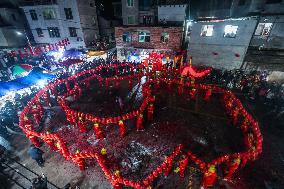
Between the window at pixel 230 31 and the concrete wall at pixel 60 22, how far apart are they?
83.4ft

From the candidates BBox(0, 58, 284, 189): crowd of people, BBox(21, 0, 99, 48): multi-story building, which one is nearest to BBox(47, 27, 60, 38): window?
BBox(21, 0, 99, 48): multi-story building

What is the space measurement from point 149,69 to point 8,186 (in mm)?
20862

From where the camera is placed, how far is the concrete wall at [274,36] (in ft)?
75.6

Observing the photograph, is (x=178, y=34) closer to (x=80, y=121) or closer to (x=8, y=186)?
(x=80, y=121)

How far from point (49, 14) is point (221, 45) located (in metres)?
31.7

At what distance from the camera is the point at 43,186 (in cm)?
969

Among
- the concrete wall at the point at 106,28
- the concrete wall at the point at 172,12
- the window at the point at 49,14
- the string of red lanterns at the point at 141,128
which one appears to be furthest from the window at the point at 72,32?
the concrete wall at the point at 172,12

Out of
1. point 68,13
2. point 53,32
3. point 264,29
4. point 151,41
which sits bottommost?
point 151,41

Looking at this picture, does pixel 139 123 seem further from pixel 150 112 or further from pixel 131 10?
pixel 131 10

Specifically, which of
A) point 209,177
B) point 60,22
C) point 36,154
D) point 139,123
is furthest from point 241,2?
point 36,154

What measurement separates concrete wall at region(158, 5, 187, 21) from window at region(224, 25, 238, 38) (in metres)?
9.11

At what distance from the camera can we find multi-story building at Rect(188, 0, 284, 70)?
22.4m

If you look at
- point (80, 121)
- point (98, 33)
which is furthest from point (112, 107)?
point (98, 33)

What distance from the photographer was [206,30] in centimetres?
2455
